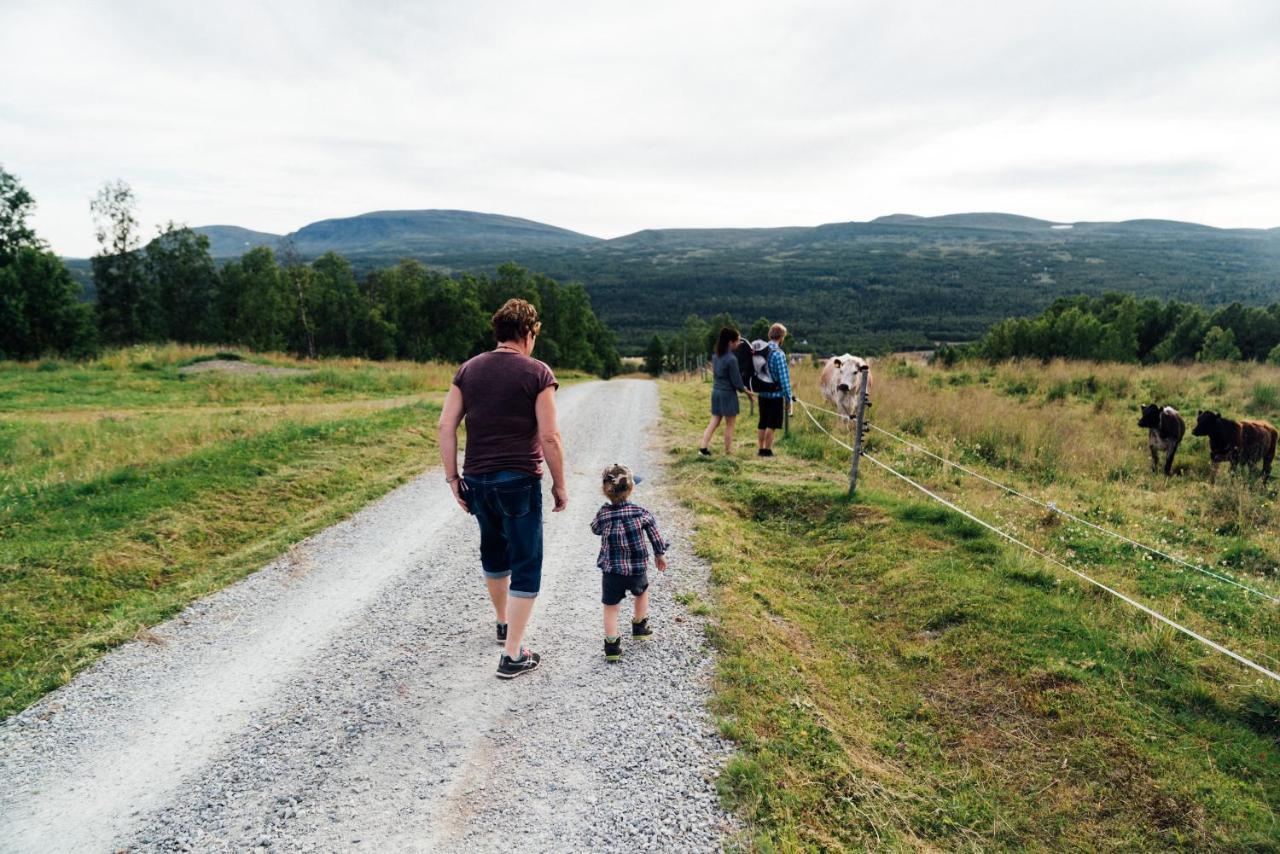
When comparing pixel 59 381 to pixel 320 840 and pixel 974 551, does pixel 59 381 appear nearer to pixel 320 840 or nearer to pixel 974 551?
pixel 320 840

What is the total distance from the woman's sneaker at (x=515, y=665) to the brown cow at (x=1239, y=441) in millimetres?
12649

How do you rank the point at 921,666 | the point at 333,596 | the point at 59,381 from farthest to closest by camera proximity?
1. the point at 59,381
2. the point at 333,596
3. the point at 921,666

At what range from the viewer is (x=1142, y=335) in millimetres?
41906

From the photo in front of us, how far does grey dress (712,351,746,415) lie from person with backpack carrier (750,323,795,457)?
40 centimetres

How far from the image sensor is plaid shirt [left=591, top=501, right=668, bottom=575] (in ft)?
15.7

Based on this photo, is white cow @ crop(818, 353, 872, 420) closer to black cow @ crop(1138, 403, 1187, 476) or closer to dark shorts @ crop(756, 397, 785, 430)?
dark shorts @ crop(756, 397, 785, 430)

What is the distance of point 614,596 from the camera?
484 centimetres

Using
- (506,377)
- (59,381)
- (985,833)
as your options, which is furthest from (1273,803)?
(59,381)

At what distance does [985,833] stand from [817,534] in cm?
453

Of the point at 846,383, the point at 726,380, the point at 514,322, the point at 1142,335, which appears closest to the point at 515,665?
the point at 514,322

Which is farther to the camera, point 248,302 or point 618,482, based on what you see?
point 248,302

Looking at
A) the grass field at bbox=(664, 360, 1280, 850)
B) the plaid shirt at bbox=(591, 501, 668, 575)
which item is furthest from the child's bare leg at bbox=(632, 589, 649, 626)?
the grass field at bbox=(664, 360, 1280, 850)

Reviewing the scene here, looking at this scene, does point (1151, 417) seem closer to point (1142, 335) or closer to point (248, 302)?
point (1142, 335)

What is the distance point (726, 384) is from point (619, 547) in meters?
6.59
